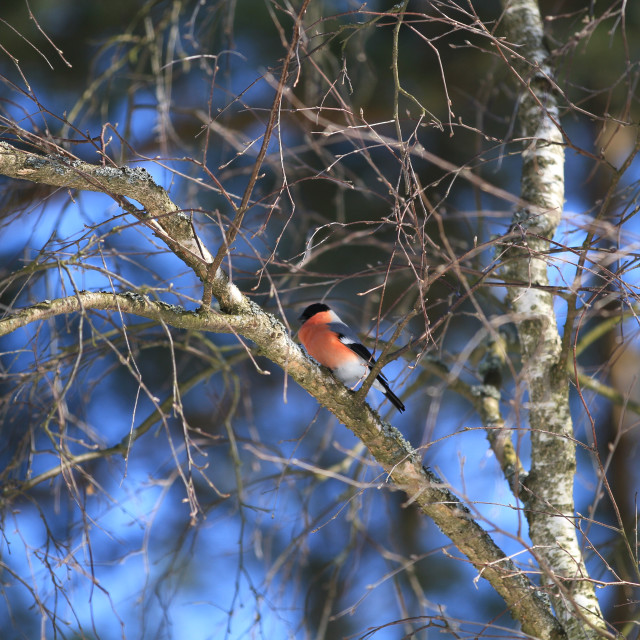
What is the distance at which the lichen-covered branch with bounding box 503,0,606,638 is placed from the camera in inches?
73.4

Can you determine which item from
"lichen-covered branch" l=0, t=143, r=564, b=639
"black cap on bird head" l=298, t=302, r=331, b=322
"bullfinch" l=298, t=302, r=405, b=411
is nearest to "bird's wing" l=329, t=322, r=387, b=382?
"bullfinch" l=298, t=302, r=405, b=411

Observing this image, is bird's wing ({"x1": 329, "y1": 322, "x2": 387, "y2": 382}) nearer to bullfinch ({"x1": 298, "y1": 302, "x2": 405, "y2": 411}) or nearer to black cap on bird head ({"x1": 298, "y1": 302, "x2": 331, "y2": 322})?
bullfinch ({"x1": 298, "y1": 302, "x2": 405, "y2": 411})

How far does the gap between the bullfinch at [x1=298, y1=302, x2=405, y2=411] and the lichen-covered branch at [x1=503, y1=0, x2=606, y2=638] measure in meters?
0.57

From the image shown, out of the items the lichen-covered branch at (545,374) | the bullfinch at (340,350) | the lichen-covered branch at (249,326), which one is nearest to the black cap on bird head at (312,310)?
the bullfinch at (340,350)

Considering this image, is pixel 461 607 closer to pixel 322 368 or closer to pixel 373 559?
pixel 373 559

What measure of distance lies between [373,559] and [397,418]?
34.4 inches

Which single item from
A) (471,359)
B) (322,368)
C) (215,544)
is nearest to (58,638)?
(322,368)

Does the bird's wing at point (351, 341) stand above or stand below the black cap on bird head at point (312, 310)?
below

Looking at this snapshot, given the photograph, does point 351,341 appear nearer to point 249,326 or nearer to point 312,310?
point 312,310

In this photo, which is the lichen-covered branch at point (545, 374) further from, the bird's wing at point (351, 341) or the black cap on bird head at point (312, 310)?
the black cap on bird head at point (312, 310)

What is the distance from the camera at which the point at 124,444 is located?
2287 millimetres

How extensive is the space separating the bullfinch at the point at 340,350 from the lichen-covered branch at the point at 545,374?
571 millimetres

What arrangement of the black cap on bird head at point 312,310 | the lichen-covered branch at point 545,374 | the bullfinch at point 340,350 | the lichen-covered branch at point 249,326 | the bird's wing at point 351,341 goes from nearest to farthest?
the lichen-covered branch at point 249,326 → the lichen-covered branch at point 545,374 → the bullfinch at point 340,350 → the bird's wing at point 351,341 → the black cap on bird head at point 312,310

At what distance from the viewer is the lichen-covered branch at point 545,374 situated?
6.12 feet
